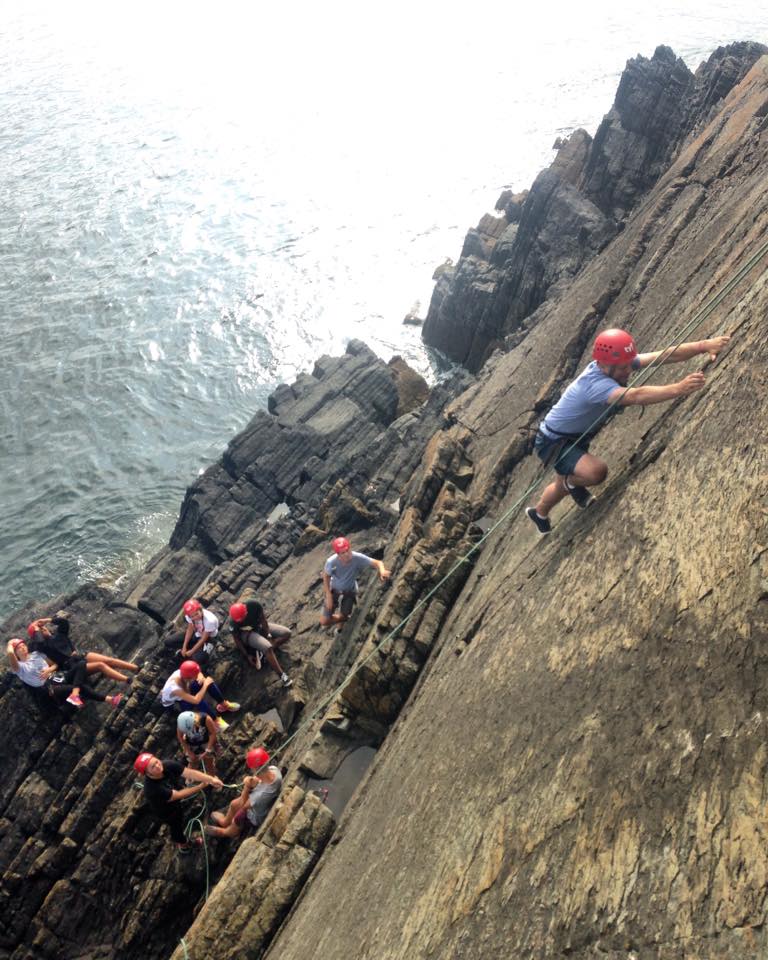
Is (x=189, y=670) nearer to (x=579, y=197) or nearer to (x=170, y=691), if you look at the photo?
(x=170, y=691)

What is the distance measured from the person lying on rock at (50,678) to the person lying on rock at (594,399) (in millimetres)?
10689

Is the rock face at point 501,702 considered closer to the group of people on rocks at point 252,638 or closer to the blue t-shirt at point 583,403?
the group of people on rocks at point 252,638

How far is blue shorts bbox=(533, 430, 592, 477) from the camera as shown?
9.14m

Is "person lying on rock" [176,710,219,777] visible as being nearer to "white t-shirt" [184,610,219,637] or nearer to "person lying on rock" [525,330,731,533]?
"white t-shirt" [184,610,219,637]

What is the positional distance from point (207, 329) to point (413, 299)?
35.5 ft

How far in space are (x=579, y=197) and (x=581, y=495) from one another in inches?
958

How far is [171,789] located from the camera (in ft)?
42.1

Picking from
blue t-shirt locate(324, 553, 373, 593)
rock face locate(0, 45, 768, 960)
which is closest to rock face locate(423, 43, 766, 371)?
rock face locate(0, 45, 768, 960)

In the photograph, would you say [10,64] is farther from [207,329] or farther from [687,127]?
[687,127]

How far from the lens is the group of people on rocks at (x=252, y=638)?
8656 mm

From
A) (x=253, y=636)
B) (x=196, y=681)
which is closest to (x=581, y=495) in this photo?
(x=253, y=636)

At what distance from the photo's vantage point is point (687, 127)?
30031 mm

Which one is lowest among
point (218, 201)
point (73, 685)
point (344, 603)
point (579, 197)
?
point (344, 603)

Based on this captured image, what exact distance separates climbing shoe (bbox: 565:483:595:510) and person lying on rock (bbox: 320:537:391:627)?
5.60 meters
